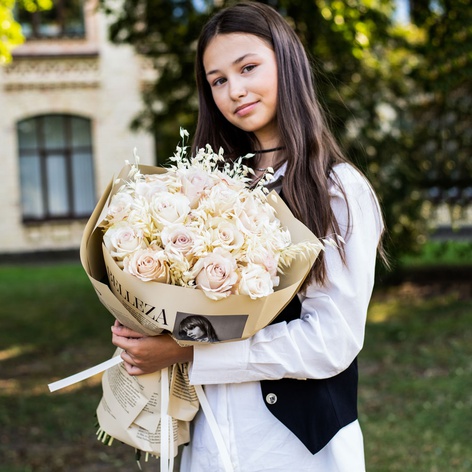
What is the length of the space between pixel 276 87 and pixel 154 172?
17.3 inches

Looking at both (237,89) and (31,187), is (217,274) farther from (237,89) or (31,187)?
(31,187)

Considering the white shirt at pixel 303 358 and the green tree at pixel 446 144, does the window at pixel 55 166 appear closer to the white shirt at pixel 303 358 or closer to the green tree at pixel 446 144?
the green tree at pixel 446 144

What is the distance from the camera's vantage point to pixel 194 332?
176 centimetres

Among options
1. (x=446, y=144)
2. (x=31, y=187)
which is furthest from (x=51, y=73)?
(x=446, y=144)

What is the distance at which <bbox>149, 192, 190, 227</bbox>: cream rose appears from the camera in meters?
1.78

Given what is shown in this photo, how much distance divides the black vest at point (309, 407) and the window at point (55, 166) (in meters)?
16.5

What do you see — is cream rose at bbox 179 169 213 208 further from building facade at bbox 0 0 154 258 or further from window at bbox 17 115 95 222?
window at bbox 17 115 95 222

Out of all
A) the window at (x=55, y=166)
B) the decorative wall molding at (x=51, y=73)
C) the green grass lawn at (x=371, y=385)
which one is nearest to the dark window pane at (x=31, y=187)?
the window at (x=55, y=166)

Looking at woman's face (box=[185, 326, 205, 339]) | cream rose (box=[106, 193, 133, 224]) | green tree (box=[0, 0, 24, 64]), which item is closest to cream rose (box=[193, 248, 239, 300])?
woman's face (box=[185, 326, 205, 339])

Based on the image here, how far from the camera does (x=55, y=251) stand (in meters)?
17.5

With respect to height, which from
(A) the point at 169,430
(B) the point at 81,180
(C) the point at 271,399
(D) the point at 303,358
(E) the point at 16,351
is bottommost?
(E) the point at 16,351

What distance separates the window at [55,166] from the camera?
1786 centimetres

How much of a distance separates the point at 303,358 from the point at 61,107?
657 inches

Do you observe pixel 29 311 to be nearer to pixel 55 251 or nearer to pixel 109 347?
pixel 109 347
